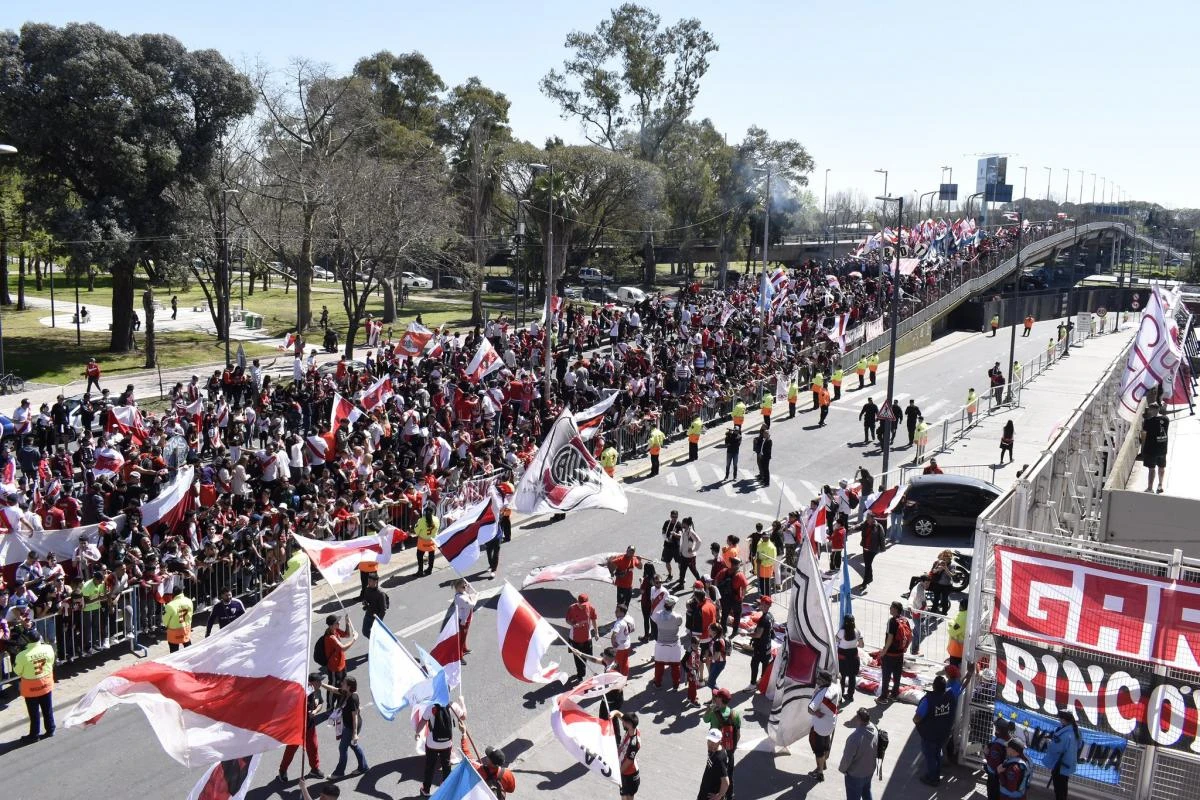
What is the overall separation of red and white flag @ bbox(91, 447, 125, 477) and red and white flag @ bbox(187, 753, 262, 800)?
12.9 metres

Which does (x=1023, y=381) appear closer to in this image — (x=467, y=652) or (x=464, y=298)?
(x=467, y=652)

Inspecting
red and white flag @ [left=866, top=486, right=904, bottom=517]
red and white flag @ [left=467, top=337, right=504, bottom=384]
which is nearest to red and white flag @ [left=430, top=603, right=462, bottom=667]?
red and white flag @ [left=866, top=486, right=904, bottom=517]

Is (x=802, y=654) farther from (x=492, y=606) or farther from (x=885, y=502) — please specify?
(x=885, y=502)

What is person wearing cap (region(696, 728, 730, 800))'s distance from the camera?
10.7m

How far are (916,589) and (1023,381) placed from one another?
27.3m

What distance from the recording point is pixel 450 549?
1659cm

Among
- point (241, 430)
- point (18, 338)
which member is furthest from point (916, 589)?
point (18, 338)

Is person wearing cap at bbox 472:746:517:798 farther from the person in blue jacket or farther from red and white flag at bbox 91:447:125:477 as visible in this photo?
red and white flag at bbox 91:447:125:477

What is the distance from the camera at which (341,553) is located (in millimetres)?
14766

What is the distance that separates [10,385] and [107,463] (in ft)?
58.2

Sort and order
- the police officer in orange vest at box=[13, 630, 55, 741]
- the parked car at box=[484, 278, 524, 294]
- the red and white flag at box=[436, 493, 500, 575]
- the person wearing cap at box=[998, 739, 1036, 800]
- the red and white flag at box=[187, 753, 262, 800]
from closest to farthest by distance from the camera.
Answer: the red and white flag at box=[187, 753, 262, 800] → the person wearing cap at box=[998, 739, 1036, 800] → the police officer in orange vest at box=[13, 630, 55, 741] → the red and white flag at box=[436, 493, 500, 575] → the parked car at box=[484, 278, 524, 294]

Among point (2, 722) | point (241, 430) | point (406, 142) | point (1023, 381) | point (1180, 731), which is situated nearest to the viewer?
point (1180, 731)

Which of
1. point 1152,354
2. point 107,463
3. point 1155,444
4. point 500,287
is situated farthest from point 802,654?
point 500,287

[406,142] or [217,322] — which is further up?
[406,142]
